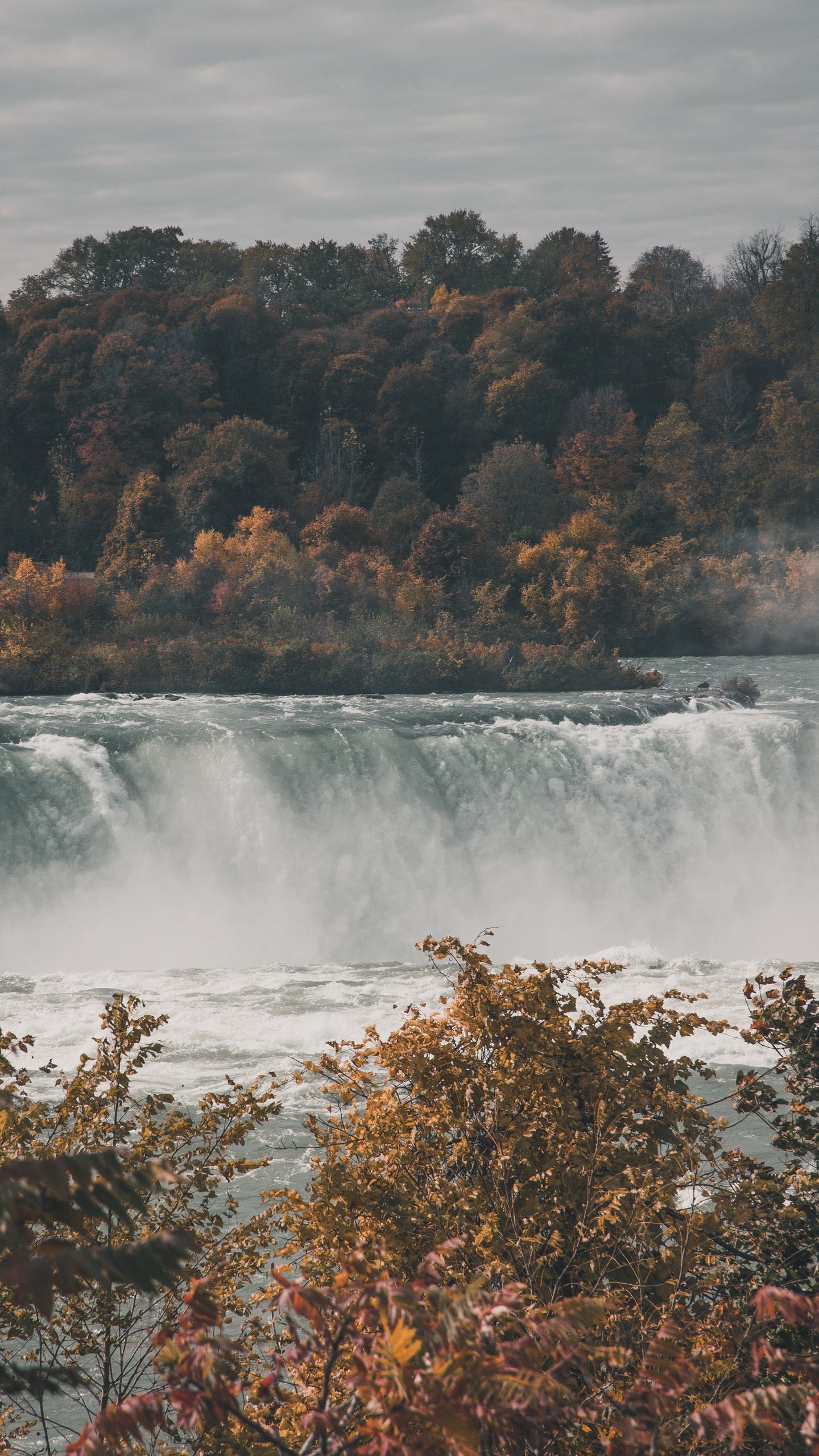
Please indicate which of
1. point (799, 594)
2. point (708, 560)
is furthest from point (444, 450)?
point (799, 594)

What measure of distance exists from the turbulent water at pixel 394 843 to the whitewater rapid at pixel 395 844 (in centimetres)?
4

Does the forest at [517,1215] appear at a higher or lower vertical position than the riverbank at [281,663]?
higher

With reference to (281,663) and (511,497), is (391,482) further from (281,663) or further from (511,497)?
(281,663)

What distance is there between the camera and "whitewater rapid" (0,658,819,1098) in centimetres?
1905

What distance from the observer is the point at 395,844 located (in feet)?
69.9

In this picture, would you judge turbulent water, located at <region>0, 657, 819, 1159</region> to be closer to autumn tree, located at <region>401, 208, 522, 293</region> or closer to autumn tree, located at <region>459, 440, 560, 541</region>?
autumn tree, located at <region>459, 440, 560, 541</region>

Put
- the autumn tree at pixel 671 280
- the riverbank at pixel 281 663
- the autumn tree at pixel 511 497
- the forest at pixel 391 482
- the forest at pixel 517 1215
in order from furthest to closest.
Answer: the autumn tree at pixel 671 280 → the autumn tree at pixel 511 497 → the forest at pixel 391 482 → the riverbank at pixel 281 663 → the forest at pixel 517 1215

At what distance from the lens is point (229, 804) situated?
2098 centimetres

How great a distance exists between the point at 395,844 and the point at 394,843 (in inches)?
0.6

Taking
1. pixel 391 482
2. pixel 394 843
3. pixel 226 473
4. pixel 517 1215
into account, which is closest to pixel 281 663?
pixel 394 843

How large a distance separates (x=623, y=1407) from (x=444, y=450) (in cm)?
5502

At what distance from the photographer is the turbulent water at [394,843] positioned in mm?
19078

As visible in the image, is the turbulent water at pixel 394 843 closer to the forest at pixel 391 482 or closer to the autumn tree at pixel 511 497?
the forest at pixel 391 482

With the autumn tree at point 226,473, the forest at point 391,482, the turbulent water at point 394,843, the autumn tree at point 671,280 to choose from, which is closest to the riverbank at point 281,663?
the forest at point 391,482
